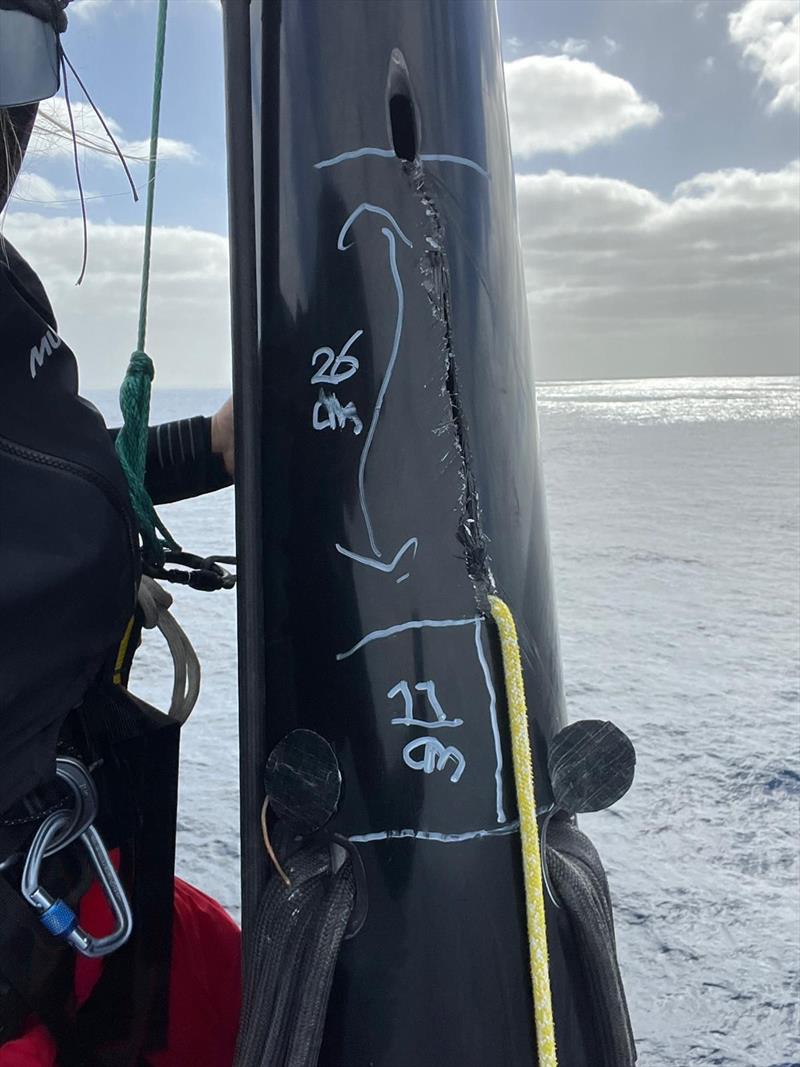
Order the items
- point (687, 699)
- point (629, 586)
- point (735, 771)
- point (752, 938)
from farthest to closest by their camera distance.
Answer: point (629, 586) < point (687, 699) < point (735, 771) < point (752, 938)

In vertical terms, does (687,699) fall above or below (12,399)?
below

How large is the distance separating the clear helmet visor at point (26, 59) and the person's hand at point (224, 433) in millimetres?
391

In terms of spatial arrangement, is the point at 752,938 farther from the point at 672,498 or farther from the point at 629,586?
the point at 672,498

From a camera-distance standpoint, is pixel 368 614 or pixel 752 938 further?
pixel 752 938

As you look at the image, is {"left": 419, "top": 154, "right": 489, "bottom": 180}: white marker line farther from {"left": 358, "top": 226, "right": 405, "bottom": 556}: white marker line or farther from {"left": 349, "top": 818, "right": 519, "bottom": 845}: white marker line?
{"left": 349, "top": 818, "right": 519, "bottom": 845}: white marker line

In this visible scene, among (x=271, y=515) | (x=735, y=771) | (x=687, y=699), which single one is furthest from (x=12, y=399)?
(x=687, y=699)

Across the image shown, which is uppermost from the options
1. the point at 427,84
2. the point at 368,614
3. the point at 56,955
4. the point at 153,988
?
the point at 427,84

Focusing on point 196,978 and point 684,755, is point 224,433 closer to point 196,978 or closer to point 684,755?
point 196,978

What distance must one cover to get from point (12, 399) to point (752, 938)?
150cm

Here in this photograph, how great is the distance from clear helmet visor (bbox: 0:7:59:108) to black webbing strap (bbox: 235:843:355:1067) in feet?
2.19

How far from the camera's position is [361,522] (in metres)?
0.77

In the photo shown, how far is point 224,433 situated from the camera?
1085 millimetres

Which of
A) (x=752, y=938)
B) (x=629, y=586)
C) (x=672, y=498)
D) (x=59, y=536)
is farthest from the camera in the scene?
(x=672, y=498)

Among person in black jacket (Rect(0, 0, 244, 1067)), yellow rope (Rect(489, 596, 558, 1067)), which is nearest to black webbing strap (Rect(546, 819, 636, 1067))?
yellow rope (Rect(489, 596, 558, 1067))
